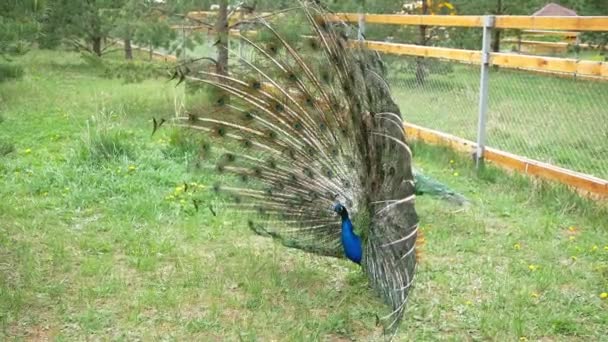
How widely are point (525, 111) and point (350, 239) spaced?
193 inches

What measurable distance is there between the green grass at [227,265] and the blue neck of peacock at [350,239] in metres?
0.40

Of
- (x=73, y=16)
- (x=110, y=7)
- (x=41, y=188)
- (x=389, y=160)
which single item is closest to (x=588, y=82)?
(x=389, y=160)

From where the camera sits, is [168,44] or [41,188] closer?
[41,188]

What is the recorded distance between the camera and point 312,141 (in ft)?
15.5

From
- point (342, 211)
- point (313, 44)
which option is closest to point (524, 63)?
point (313, 44)

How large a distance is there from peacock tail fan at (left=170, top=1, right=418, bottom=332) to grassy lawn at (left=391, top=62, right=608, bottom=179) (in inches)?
145

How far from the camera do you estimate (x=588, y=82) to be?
301 inches

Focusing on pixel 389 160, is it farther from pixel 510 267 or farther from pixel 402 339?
pixel 510 267

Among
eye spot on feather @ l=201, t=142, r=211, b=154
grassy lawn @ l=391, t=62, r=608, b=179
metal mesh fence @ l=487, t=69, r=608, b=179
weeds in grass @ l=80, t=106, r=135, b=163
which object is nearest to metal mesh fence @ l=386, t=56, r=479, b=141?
grassy lawn @ l=391, t=62, r=608, b=179

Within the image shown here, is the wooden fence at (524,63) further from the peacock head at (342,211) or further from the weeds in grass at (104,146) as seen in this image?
the weeds in grass at (104,146)

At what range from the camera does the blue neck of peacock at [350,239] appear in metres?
4.48

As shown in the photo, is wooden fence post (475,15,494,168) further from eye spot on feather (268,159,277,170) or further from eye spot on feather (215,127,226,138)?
eye spot on feather (215,127,226,138)

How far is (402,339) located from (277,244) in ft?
5.89

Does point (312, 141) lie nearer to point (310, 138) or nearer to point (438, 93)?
point (310, 138)
